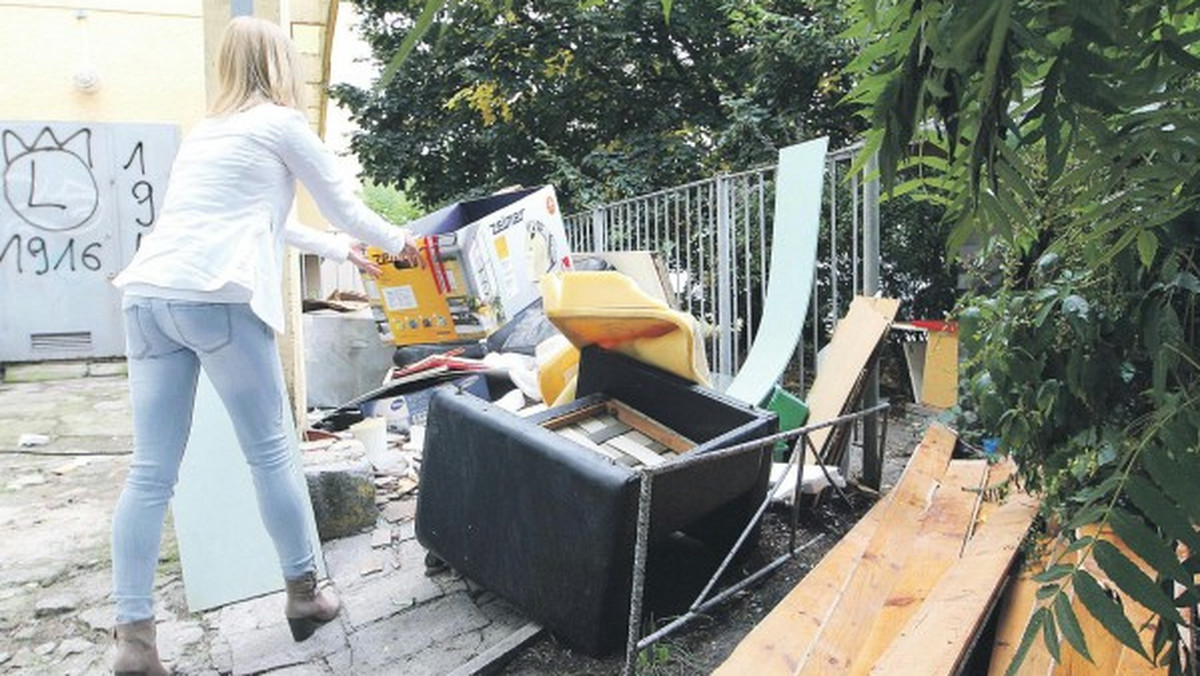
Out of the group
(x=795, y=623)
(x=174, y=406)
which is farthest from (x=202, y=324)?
(x=795, y=623)

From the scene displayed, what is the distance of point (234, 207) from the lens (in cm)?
207

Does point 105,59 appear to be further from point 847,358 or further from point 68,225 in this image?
point 847,358

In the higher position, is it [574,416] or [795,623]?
[574,416]

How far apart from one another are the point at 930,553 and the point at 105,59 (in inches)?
379

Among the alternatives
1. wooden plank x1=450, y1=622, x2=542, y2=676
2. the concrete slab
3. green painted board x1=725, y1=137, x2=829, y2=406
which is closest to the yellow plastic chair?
green painted board x1=725, y1=137, x2=829, y2=406

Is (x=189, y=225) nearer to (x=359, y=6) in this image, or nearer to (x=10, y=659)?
(x=10, y=659)

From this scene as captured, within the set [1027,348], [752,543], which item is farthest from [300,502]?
[1027,348]

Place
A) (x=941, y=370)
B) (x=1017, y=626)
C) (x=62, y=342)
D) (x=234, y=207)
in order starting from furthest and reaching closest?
(x=62, y=342) → (x=941, y=370) → (x=234, y=207) → (x=1017, y=626)

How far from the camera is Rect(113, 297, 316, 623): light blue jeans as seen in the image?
2.01 meters

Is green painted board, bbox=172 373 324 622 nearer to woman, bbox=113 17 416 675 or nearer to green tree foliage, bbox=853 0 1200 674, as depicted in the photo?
woman, bbox=113 17 416 675

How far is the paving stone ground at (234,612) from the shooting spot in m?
2.08

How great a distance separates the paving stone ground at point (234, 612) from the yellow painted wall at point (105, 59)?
6.33 m

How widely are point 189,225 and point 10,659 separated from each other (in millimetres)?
1304

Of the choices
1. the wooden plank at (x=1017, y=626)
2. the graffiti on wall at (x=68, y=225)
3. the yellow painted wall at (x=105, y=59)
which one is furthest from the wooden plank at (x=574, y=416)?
the yellow painted wall at (x=105, y=59)
